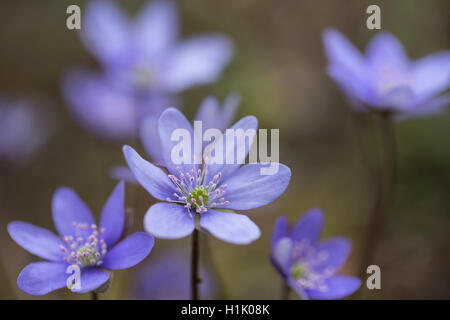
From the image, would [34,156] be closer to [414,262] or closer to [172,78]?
[172,78]

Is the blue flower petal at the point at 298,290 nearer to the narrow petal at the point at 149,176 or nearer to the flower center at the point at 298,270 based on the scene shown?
the flower center at the point at 298,270

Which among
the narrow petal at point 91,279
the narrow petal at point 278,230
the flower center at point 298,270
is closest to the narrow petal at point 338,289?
the flower center at point 298,270

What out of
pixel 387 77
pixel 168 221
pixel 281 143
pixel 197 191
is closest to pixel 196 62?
pixel 281 143

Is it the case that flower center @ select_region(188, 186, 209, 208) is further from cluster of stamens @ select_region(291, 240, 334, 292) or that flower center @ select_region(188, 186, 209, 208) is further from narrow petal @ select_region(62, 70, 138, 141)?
narrow petal @ select_region(62, 70, 138, 141)

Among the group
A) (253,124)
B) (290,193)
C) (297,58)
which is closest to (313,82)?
(297,58)

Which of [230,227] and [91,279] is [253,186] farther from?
[91,279]

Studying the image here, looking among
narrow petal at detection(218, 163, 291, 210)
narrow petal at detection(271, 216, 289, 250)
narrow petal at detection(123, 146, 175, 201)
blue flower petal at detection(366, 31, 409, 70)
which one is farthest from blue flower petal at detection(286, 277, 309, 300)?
blue flower petal at detection(366, 31, 409, 70)

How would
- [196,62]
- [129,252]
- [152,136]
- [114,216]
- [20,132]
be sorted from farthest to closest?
[196,62]
[20,132]
[152,136]
[114,216]
[129,252]
